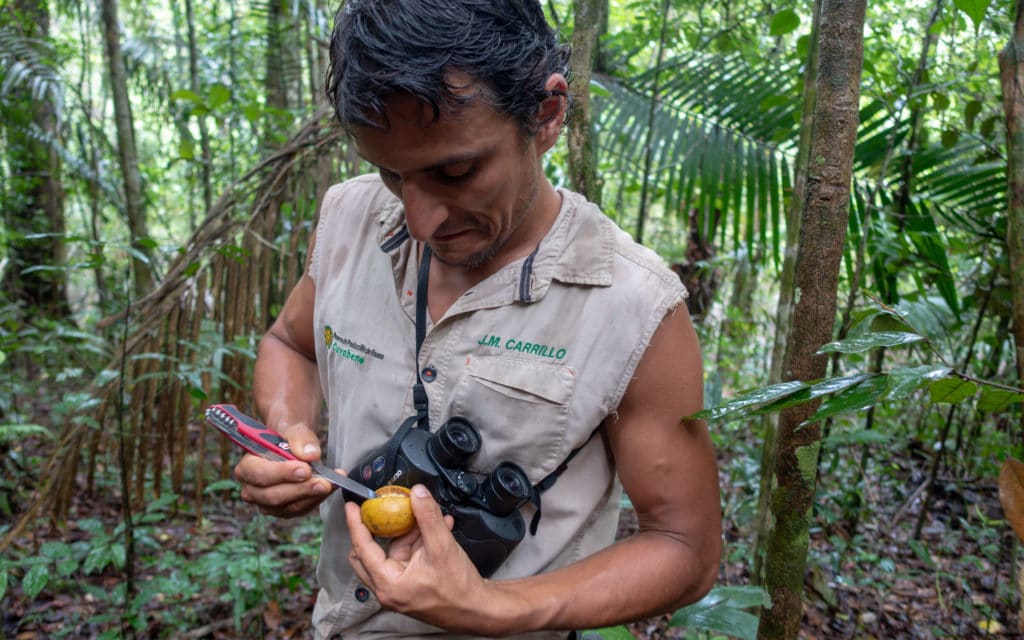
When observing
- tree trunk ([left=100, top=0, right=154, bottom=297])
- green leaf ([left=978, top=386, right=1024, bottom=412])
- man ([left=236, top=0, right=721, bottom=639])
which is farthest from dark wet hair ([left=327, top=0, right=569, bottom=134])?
tree trunk ([left=100, top=0, right=154, bottom=297])

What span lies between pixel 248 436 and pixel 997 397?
1338 millimetres

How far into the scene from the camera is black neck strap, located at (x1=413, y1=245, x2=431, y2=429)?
59.6 inches

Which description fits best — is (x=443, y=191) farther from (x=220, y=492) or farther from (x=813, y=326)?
(x=220, y=492)

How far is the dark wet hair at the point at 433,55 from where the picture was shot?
1.27 m

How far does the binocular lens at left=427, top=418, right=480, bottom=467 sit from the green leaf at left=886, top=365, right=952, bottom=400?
0.74 meters

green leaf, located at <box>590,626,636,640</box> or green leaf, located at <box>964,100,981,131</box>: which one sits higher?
green leaf, located at <box>964,100,981,131</box>

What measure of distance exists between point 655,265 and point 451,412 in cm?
52

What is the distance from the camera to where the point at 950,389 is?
102 centimetres

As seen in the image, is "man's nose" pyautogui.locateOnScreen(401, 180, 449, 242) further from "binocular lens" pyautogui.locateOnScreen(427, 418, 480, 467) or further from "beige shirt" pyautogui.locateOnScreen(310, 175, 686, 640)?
"binocular lens" pyautogui.locateOnScreen(427, 418, 480, 467)

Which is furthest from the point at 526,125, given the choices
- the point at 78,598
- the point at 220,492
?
the point at 220,492

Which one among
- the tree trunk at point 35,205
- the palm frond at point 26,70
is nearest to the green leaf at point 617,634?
the palm frond at point 26,70

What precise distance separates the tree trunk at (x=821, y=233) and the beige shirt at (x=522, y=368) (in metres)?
0.25

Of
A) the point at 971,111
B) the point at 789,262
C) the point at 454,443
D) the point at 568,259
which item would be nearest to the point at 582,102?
the point at 789,262

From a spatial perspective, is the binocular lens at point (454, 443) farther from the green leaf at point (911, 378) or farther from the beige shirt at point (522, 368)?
the green leaf at point (911, 378)
